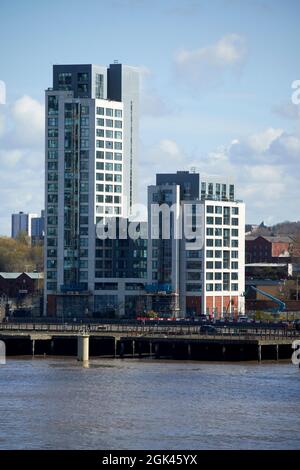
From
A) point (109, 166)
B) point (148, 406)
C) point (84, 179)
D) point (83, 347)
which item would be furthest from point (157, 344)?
point (109, 166)

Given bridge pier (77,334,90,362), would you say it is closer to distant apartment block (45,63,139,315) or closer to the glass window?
distant apartment block (45,63,139,315)

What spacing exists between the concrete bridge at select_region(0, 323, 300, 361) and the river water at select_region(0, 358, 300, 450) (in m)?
6.80

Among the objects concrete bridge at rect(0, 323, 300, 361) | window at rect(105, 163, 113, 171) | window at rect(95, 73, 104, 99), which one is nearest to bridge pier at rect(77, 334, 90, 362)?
concrete bridge at rect(0, 323, 300, 361)

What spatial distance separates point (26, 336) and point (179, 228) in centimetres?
4760

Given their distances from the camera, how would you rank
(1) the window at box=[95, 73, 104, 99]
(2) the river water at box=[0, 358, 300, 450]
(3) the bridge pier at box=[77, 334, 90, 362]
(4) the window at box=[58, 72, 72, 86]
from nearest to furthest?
(2) the river water at box=[0, 358, 300, 450]
(3) the bridge pier at box=[77, 334, 90, 362]
(4) the window at box=[58, 72, 72, 86]
(1) the window at box=[95, 73, 104, 99]

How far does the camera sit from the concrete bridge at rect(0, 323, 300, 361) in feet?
397

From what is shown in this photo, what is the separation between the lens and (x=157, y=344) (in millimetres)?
123875

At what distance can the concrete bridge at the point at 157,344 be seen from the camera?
397 ft

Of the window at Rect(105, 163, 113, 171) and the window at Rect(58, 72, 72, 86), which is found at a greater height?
the window at Rect(58, 72, 72, 86)

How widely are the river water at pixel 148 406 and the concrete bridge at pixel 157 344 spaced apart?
680 centimetres

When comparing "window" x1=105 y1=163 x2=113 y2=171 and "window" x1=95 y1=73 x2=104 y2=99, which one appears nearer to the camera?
"window" x1=95 y1=73 x2=104 y2=99

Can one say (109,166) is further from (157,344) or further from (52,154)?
(157,344)

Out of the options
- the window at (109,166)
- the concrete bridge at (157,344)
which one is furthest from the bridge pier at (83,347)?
the window at (109,166)
